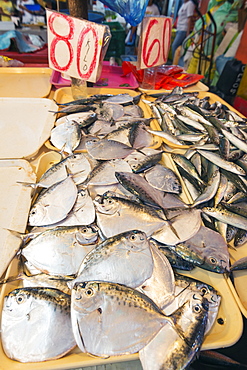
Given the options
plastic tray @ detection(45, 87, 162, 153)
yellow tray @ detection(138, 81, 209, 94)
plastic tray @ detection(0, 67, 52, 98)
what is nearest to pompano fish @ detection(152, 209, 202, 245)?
plastic tray @ detection(45, 87, 162, 153)

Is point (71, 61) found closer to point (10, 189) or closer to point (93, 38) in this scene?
point (93, 38)

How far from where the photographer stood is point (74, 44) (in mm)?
1852

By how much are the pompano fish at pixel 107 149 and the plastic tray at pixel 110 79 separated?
119 cm

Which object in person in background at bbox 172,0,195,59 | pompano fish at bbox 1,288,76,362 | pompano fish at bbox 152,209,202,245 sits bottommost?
pompano fish at bbox 1,288,76,362

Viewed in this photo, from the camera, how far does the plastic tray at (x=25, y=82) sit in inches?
→ 89.5

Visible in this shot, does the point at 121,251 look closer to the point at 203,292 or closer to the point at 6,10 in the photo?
the point at 203,292

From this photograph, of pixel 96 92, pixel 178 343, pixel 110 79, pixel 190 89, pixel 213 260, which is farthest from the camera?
pixel 110 79

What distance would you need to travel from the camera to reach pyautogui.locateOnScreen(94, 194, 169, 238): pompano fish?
3.35ft

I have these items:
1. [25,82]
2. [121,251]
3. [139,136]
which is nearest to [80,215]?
[121,251]

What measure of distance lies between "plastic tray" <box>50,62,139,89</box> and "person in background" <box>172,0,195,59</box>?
16.1 ft

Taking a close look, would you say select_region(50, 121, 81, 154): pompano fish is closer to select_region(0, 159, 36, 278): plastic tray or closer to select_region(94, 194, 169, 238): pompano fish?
select_region(0, 159, 36, 278): plastic tray

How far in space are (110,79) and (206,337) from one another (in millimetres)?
2702

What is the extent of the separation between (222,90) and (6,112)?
356cm

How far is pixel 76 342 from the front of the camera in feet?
2.37
